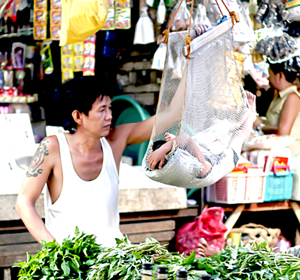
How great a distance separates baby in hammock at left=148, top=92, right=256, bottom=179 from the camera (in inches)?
81.4

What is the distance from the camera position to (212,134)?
2.30 meters

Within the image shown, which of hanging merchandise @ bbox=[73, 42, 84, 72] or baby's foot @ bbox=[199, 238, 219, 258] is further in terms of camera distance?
hanging merchandise @ bbox=[73, 42, 84, 72]

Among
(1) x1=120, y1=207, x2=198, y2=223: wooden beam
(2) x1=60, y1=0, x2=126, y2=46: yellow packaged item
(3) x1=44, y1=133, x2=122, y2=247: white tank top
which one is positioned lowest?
(1) x1=120, y1=207, x2=198, y2=223: wooden beam

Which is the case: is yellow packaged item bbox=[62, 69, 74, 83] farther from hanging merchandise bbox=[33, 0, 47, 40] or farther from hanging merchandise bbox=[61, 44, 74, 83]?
hanging merchandise bbox=[33, 0, 47, 40]

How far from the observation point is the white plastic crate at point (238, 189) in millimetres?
3746

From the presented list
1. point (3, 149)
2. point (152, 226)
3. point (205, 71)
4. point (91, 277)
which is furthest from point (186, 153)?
point (3, 149)

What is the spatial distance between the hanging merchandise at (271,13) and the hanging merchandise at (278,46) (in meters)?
0.11

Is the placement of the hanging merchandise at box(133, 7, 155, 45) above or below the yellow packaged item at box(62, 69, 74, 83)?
above

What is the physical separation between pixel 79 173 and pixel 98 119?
0.31m

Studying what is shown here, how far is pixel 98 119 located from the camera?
7.28 feet

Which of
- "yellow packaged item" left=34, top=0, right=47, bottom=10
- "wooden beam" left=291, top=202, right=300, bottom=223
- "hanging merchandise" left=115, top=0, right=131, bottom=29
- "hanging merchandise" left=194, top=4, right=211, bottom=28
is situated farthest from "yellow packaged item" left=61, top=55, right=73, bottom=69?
"wooden beam" left=291, top=202, right=300, bottom=223

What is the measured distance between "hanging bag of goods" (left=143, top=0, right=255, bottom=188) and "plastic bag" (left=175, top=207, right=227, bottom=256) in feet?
4.43

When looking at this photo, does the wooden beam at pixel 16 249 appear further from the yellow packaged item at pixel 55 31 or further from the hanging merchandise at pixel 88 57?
the yellow packaged item at pixel 55 31

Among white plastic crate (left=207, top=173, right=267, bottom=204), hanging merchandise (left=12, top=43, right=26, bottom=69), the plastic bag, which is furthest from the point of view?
hanging merchandise (left=12, top=43, right=26, bottom=69)
